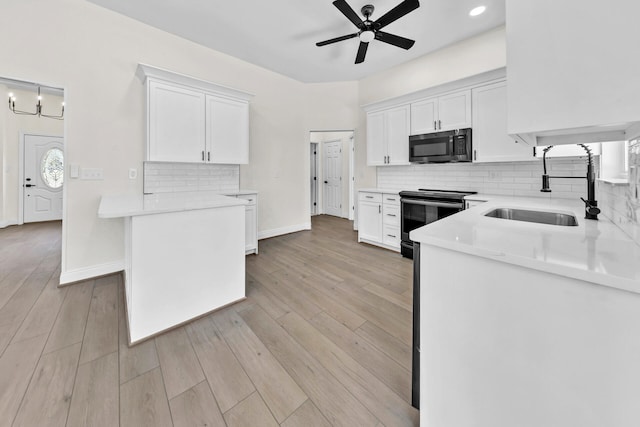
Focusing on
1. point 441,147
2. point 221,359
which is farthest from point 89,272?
point 441,147

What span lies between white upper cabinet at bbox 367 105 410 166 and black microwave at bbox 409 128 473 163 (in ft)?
0.62

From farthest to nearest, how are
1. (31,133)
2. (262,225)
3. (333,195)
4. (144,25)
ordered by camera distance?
(333,195)
(31,133)
(262,225)
(144,25)

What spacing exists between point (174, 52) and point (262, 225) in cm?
286

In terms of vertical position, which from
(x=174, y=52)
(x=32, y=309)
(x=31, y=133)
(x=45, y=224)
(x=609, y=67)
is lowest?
(x=32, y=309)

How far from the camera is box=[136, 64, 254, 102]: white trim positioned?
9.32 ft

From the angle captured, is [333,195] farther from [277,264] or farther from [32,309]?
[32,309]

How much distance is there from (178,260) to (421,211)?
2.87m

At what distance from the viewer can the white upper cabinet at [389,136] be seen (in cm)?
378

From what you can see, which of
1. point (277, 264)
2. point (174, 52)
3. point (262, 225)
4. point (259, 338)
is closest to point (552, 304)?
point (259, 338)

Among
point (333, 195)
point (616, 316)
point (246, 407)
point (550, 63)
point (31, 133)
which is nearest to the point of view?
point (616, 316)

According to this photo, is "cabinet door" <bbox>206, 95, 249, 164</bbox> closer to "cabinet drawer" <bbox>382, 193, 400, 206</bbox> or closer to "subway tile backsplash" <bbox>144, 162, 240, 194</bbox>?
"subway tile backsplash" <bbox>144, 162, 240, 194</bbox>

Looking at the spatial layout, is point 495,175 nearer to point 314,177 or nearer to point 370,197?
point 370,197

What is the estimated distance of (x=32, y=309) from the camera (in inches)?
83.6

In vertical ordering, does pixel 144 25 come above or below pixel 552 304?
above
